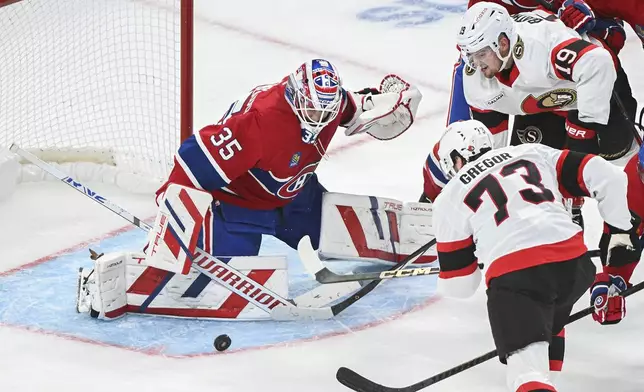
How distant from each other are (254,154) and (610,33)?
1116mm

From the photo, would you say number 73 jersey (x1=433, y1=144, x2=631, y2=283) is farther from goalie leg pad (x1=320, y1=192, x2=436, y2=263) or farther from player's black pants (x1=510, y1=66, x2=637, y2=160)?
goalie leg pad (x1=320, y1=192, x2=436, y2=263)

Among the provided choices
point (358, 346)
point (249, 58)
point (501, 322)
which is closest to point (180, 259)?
point (358, 346)

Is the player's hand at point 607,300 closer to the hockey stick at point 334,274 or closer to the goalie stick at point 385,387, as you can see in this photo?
the hockey stick at point 334,274

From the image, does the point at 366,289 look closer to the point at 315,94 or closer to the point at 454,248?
the point at 315,94

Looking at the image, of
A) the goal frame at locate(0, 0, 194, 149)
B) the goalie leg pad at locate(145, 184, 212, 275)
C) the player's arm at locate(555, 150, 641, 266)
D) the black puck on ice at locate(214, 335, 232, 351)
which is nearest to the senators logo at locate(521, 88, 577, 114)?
the player's arm at locate(555, 150, 641, 266)

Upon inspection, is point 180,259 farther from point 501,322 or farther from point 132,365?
point 501,322

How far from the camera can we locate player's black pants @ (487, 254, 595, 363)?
2408 mm

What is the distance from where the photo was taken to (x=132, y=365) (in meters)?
3.01

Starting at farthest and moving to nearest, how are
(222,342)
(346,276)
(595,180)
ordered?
(346,276), (222,342), (595,180)

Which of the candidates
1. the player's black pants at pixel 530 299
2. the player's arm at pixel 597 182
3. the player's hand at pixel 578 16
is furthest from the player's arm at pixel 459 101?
the player's black pants at pixel 530 299

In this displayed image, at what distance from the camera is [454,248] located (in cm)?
258

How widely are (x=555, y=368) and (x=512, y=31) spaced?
0.96m

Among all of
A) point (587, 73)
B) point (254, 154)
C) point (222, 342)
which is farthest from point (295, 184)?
point (587, 73)

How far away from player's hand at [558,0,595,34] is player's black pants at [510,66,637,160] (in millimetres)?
208
